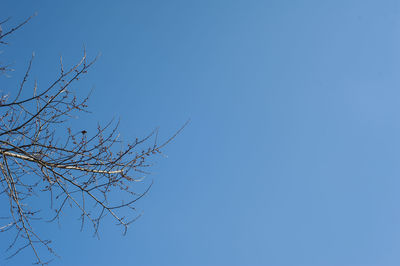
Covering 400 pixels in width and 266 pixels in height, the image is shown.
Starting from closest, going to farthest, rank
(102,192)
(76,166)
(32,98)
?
(32,98) → (76,166) → (102,192)

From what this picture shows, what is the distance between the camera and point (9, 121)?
13.9 feet

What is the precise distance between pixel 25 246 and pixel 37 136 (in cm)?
121

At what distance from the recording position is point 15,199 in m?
4.21

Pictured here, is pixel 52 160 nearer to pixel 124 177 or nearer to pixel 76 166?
pixel 76 166

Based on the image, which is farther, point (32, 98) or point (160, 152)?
point (160, 152)

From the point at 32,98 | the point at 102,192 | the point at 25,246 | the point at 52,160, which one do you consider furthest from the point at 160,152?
the point at 25,246

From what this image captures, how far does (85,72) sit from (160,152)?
114 cm

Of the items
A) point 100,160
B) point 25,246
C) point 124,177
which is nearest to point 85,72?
point 100,160

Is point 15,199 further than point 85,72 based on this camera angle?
Yes

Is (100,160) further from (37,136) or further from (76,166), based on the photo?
(37,136)

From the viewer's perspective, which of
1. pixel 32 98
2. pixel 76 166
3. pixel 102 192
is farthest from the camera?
pixel 102 192

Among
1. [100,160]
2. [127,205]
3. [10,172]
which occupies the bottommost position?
[127,205]

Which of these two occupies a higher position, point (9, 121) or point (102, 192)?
point (9, 121)

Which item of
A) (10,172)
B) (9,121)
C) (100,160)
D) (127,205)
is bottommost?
(127,205)
